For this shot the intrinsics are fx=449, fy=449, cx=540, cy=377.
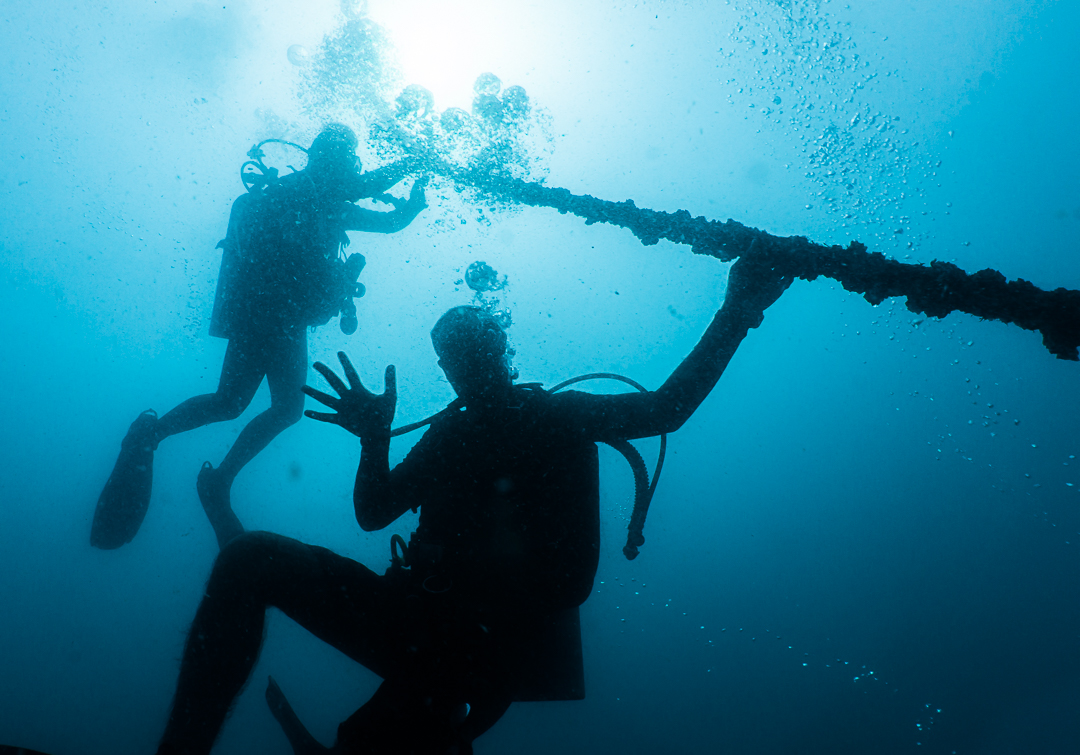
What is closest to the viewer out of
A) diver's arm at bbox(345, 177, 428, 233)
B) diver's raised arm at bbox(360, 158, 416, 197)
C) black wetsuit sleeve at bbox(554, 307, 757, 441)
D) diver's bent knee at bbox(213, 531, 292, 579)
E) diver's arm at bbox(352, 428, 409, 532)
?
diver's bent knee at bbox(213, 531, 292, 579)

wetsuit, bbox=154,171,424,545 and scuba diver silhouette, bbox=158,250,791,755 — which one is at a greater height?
wetsuit, bbox=154,171,424,545

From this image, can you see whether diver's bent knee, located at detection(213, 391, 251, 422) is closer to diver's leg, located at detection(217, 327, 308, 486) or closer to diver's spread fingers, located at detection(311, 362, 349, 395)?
diver's leg, located at detection(217, 327, 308, 486)

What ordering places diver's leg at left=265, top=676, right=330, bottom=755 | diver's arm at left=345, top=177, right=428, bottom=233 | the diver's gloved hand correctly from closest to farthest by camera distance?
1. diver's leg at left=265, top=676, right=330, bottom=755
2. the diver's gloved hand
3. diver's arm at left=345, top=177, right=428, bottom=233

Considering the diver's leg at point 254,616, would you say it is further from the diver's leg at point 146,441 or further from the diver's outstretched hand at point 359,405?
the diver's leg at point 146,441

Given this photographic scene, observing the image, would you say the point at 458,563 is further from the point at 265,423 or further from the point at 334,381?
the point at 265,423

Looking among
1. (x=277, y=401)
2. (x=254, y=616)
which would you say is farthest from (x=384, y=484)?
(x=277, y=401)

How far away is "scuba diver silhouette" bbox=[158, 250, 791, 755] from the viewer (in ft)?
5.32

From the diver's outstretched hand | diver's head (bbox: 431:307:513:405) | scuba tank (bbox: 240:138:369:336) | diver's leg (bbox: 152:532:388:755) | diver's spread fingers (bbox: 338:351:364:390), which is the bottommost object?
diver's leg (bbox: 152:532:388:755)

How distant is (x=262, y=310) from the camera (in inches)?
185

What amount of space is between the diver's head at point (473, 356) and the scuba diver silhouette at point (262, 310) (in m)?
2.75

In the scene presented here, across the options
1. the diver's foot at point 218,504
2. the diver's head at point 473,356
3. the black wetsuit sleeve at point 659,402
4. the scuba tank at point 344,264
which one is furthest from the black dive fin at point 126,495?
the black wetsuit sleeve at point 659,402

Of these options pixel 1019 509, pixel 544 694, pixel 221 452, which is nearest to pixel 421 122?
pixel 544 694

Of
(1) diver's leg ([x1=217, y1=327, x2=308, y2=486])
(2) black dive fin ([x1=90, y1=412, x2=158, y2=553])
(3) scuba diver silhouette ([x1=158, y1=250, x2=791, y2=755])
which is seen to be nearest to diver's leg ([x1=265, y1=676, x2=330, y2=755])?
(3) scuba diver silhouette ([x1=158, y1=250, x2=791, y2=755])

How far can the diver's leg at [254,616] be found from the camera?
1529mm
